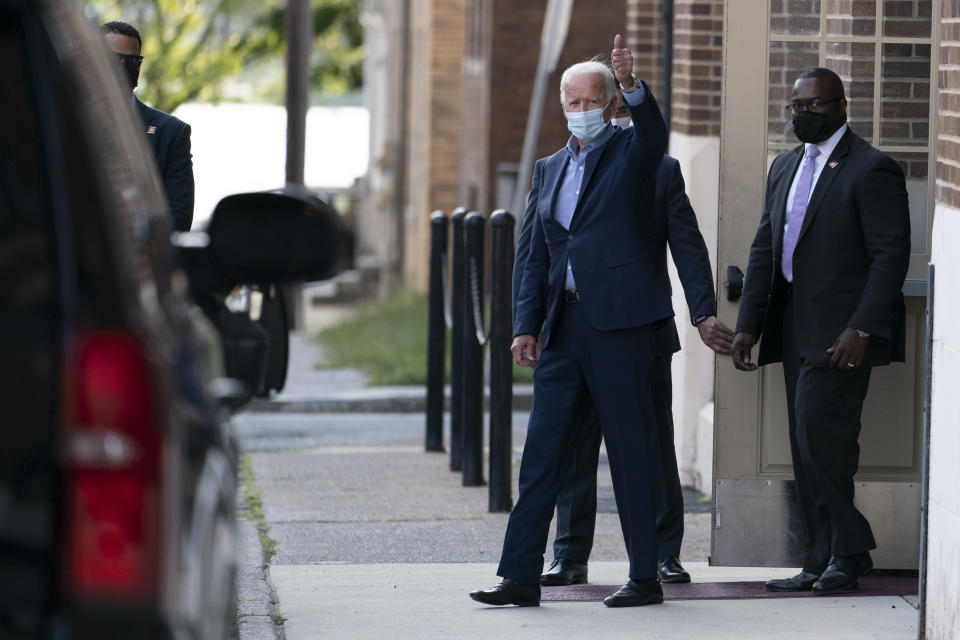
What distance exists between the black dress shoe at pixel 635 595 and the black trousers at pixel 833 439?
27.9 inches

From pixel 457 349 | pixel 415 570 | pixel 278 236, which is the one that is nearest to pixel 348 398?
pixel 457 349

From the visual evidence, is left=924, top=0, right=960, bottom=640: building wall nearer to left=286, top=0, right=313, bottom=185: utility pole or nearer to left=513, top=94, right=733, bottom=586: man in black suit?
left=513, top=94, right=733, bottom=586: man in black suit

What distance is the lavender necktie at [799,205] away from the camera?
6.02m

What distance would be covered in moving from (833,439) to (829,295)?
20.1 inches

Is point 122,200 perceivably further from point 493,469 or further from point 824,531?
point 493,469

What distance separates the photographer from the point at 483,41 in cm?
1850

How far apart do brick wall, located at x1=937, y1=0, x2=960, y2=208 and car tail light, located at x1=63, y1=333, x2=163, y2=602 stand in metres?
3.37

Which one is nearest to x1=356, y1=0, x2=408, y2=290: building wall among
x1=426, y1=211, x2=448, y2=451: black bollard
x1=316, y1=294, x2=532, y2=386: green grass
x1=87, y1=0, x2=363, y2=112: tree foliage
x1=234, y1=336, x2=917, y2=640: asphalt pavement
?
x1=87, y1=0, x2=363, y2=112: tree foliage

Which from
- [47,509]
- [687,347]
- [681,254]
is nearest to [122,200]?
[47,509]

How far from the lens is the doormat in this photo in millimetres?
6020

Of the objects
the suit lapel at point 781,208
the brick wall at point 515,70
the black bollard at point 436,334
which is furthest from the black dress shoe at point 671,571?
the brick wall at point 515,70

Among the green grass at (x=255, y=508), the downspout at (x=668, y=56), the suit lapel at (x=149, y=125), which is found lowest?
the green grass at (x=255, y=508)

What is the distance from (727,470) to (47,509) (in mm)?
4436

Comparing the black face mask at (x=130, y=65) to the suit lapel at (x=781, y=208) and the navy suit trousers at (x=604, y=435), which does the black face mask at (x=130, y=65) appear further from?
the suit lapel at (x=781, y=208)
